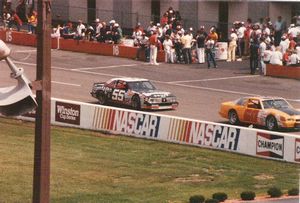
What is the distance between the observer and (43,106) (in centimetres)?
1291

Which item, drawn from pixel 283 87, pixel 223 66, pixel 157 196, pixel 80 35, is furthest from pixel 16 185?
pixel 80 35

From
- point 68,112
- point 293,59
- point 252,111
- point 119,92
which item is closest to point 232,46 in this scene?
point 293,59

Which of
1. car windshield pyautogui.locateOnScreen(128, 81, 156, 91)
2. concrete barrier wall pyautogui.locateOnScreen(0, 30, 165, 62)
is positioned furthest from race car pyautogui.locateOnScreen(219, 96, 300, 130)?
concrete barrier wall pyautogui.locateOnScreen(0, 30, 165, 62)

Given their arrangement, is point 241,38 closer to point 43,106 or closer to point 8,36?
point 8,36

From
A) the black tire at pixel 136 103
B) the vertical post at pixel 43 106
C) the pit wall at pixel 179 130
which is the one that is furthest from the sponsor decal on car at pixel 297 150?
the vertical post at pixel 43 106

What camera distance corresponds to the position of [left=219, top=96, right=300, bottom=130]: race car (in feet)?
107

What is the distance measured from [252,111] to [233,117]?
3.33ft

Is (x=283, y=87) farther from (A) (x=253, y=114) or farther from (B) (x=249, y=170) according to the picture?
(B) (x=249, y=170)

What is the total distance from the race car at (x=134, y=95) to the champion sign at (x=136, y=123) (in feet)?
10.2

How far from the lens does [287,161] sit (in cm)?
2869

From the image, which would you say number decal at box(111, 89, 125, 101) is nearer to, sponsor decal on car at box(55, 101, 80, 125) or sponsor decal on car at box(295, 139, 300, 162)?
sponsor decal on car at box(55, 101, 80, 125)

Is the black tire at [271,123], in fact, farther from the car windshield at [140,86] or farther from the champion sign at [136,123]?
the car windshield at [140,86]

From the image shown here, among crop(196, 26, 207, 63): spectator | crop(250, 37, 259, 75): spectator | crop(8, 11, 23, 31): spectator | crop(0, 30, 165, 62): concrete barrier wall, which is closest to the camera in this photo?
crop(8, 11, 23, 31): spectator

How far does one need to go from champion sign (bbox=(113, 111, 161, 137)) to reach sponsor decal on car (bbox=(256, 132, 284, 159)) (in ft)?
13.7
